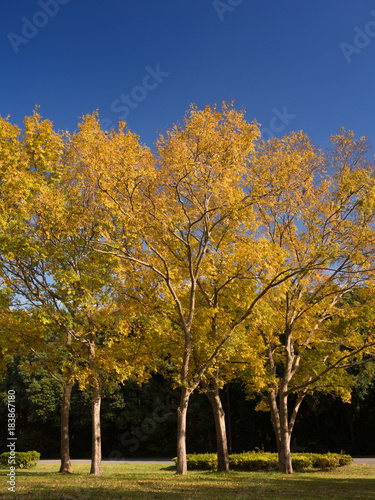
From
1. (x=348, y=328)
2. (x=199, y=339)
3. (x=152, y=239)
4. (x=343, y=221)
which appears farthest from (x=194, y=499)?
(x=348, y=328)

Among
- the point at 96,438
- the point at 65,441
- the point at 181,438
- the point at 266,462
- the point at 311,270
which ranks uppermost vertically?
the point at 311,270

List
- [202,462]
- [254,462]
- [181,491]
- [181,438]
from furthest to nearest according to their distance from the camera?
[202,462] → [254,462] → [181,438] → [181,491]

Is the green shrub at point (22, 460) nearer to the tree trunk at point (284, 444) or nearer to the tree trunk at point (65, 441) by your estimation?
the tree trunk at point (65, 441)

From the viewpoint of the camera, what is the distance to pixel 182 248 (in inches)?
549

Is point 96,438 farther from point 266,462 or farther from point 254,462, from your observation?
point 266,462

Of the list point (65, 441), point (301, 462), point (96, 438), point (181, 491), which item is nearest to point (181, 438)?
point (181, 491)

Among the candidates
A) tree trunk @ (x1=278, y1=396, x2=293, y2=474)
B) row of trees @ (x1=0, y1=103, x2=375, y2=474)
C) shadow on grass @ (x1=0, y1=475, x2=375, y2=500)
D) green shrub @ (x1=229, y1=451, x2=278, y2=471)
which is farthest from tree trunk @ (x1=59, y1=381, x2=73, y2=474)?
green shrub @ (x1=229, y1=451, x2=278, y2=471)

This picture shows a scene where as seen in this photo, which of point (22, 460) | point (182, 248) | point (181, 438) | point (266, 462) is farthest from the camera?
point (22, 460)

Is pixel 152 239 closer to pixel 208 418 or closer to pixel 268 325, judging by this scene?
pixel 268 325

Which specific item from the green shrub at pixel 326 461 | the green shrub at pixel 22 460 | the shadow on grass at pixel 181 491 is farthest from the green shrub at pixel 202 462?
the shadow on grass at pixel 181 491

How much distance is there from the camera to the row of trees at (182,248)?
1230cm

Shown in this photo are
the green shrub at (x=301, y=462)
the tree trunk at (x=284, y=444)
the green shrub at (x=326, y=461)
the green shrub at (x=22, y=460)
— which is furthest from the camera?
the green shrub at (x=22, y=460)

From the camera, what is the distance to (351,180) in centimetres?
1225

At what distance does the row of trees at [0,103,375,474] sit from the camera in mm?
12305
